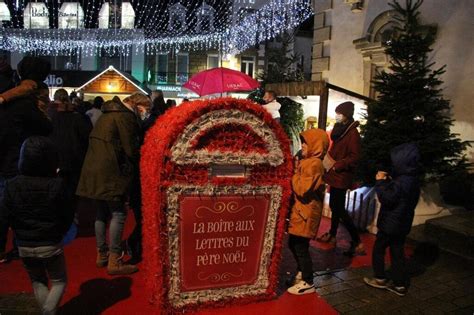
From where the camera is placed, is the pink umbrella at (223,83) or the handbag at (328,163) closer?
the handbag at (328,163)

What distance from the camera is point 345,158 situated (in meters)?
5.58

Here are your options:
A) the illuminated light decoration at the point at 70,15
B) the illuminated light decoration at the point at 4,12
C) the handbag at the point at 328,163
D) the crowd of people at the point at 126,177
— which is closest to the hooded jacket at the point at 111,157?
the crowd of people at the point at 126,177

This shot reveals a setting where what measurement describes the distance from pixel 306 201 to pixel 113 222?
1936 mm

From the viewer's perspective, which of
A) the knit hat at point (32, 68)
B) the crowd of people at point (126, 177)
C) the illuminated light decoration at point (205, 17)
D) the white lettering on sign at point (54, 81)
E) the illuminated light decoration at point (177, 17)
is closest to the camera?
the crowd of people at point (126, 177)

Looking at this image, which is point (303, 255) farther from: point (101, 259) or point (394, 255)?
point (101, 259)

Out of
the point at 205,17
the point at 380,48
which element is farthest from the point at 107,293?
the point at 205,17

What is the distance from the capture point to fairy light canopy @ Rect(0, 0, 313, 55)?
Answer: 87.1 ft

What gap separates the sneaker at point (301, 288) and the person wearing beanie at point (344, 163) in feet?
4.78

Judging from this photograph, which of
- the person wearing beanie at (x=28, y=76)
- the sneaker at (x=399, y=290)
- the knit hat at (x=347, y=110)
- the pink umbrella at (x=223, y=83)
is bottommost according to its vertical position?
the sneaker at (x=399, y=290)

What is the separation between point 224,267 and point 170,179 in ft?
3.18

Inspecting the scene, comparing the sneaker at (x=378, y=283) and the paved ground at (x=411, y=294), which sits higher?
the sneaker at (x=378, y=283)

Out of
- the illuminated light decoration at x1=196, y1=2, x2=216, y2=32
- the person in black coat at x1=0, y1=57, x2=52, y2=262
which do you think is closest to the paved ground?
the person in black coat at x1=0, y1=57, x2=52, y2=262

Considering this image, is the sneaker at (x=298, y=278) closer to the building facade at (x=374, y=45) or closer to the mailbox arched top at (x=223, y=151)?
the mailbox arched top at (x=223, y=151)

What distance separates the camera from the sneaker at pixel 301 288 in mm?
4281
